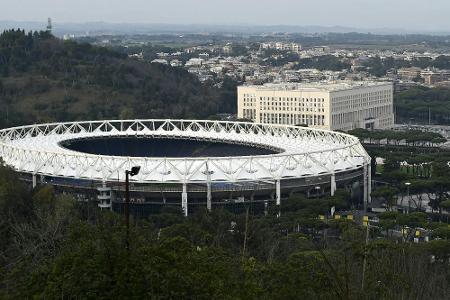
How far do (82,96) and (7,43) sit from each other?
14.9 m

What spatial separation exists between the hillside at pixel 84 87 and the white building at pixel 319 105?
6025 millimetres

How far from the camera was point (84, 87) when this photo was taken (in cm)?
9438

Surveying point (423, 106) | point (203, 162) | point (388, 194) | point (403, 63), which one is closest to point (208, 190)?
point (203, 162)

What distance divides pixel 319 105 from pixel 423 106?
2301cm

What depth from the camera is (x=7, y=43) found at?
4026 inches

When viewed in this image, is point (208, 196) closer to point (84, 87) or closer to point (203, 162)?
point (203, 162)

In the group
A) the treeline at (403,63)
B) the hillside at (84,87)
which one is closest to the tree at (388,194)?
the hillside at (84,87)

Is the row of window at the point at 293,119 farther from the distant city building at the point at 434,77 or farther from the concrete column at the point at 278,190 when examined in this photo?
the distant city building at the point at 434,77

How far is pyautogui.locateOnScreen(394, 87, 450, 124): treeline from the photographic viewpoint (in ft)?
354

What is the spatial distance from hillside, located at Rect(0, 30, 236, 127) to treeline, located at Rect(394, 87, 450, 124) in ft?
64.5

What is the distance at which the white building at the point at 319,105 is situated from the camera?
91.9m

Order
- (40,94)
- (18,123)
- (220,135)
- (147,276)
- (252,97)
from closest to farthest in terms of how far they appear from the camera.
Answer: (147,276) → (220,135) → (18,123) → (40,94) → (252,97)

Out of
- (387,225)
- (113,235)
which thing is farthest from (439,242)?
(113,235)

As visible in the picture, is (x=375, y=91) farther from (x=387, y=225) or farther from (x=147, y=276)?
(x=147, y=276)
